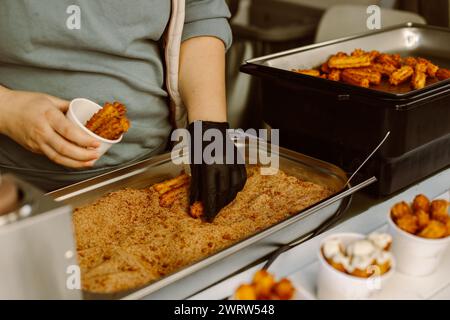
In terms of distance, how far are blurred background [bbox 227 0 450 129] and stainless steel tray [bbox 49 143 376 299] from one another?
1612 mm

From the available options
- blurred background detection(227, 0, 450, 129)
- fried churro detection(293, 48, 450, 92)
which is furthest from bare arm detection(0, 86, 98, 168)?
blurred background detection(227, 0, 450, 129)

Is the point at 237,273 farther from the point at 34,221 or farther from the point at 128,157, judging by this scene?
the point at 128,157

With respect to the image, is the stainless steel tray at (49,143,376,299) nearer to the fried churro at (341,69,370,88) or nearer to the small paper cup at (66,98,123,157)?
the small paper cup at (66,98,123,157)

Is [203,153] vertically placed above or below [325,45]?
below

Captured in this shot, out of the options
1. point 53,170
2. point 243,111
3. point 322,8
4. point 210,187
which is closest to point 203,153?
point 210,187

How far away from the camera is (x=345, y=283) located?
0.86 m

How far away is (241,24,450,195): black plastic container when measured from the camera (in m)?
1.22

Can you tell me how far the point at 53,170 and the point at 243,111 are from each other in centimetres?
205

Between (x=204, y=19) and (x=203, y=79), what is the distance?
0.20 metres

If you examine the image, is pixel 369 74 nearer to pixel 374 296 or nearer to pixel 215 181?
pixel 215 181

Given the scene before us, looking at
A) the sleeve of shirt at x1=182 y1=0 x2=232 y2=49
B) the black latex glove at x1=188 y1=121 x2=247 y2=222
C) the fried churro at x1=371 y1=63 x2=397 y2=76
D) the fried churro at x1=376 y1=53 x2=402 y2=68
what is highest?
the sleeve of shirt at x1=182 y1=0 x2=232 y2=49

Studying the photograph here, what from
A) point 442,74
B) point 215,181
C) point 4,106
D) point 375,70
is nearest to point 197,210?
point 215,181

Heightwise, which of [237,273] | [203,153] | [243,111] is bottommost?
[243,111]

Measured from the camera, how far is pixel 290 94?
1.40 meters
